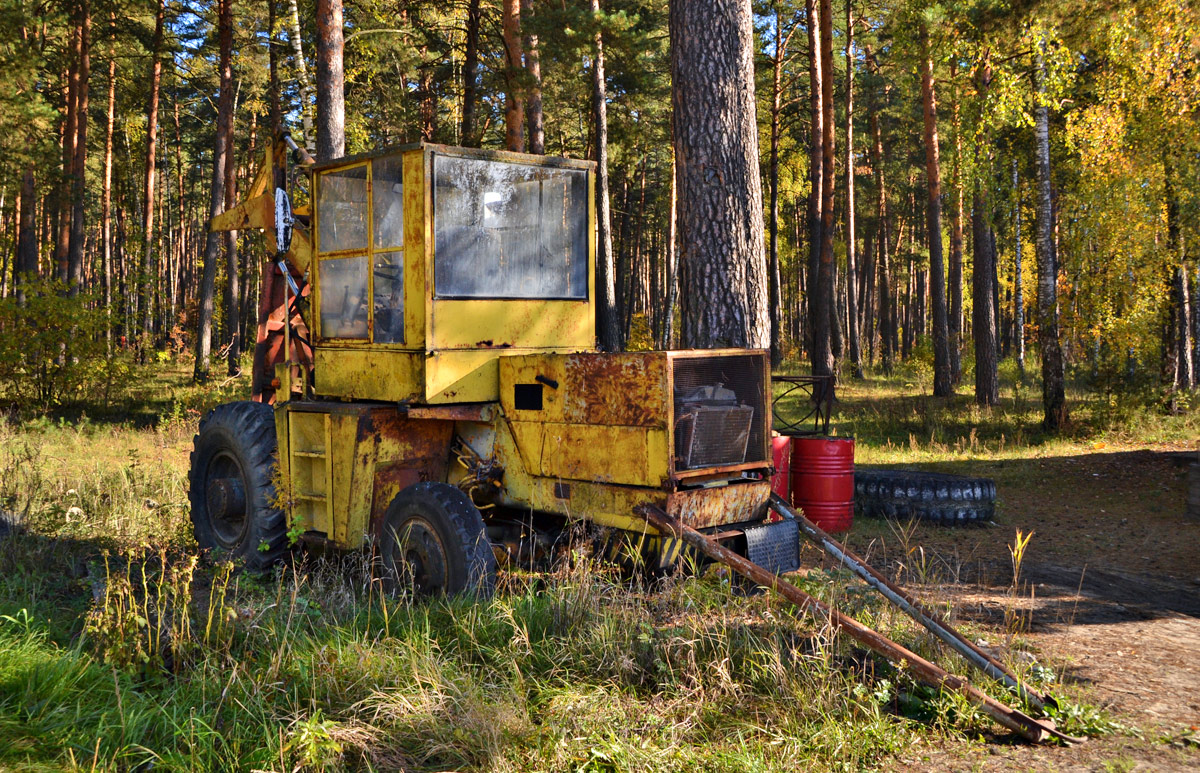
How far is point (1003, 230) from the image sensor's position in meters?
32.4

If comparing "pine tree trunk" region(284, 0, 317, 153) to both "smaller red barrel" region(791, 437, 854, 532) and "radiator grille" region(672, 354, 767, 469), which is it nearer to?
"smaller red barrel" region(791, 437, 854, 532)

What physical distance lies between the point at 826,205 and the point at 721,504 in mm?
15382

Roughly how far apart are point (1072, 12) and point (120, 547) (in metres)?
13.7

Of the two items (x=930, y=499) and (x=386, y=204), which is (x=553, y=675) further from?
(x=930, y=499)

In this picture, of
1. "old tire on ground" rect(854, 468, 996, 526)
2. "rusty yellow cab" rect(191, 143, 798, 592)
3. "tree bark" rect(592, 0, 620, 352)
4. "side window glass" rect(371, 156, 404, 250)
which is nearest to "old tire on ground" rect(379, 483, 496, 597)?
"rusty yellow cab" rect(191, 143, 798, 592)

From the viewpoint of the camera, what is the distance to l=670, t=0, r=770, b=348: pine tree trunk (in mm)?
7816

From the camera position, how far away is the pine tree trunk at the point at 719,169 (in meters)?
7.82

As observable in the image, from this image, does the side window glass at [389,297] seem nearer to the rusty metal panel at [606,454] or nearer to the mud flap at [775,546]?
the rusty metal panel at [606,454]

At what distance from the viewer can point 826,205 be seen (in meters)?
19.7

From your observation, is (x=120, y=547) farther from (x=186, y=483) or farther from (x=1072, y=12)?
(x=1072, y=12)

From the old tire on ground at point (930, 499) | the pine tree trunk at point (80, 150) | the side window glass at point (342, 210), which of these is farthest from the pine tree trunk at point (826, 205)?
the pine tree trunk at point (80, 150)

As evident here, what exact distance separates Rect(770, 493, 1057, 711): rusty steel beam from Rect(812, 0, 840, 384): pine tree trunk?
49.7 feet

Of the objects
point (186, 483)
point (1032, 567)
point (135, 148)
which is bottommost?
point (1032, 567)

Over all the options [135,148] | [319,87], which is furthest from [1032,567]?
[135,148]
